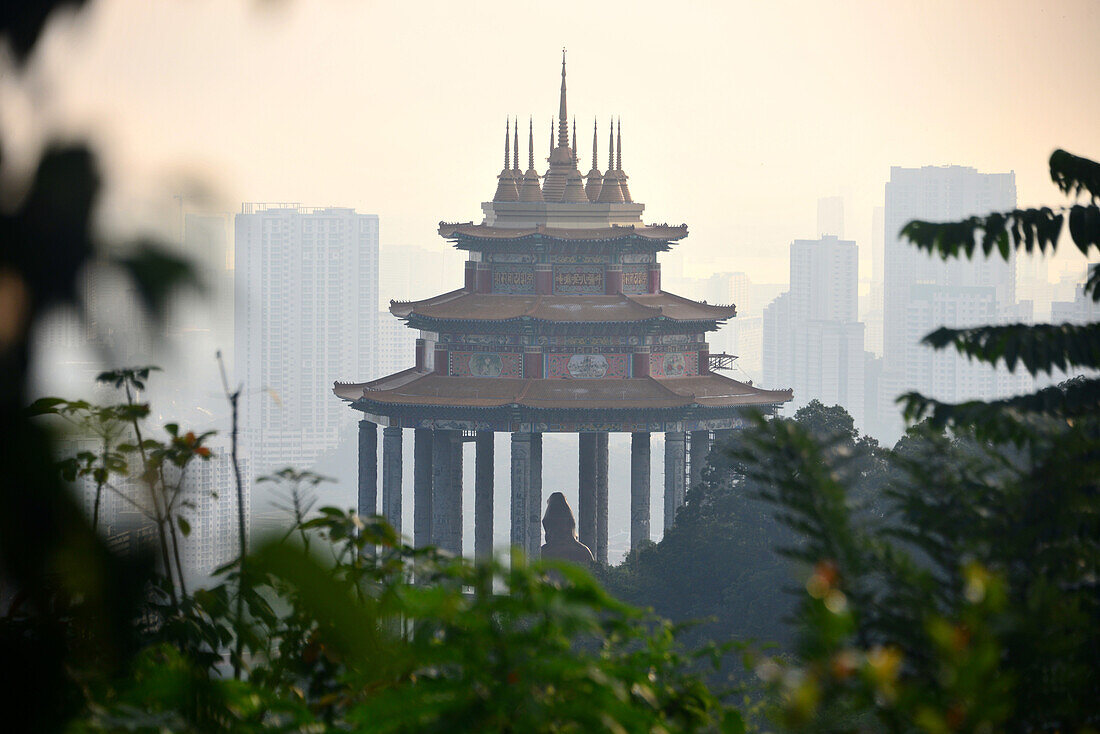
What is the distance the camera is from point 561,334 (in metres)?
38.6

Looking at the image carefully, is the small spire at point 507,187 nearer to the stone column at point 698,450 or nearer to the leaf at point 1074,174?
the stone column at point 698,450

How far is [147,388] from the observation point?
292 centimetres

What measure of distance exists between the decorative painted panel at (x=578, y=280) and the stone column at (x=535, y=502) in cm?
431

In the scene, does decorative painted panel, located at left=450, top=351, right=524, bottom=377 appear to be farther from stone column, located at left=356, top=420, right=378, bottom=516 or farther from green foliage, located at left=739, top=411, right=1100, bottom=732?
green foliage, located at left=739, top=411, right=1100, bottom=732

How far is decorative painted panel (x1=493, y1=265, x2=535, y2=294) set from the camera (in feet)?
131

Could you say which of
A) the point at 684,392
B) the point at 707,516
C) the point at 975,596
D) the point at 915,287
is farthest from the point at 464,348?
the point at 915,287

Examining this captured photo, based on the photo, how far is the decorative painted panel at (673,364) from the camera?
39.1m

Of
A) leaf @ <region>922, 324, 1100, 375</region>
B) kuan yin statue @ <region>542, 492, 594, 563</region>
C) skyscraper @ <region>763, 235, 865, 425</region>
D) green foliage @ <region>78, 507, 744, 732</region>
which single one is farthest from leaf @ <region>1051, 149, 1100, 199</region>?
skyscraper @ <region>763, 235, 865, 425</region>

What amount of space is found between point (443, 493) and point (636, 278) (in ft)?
26.1

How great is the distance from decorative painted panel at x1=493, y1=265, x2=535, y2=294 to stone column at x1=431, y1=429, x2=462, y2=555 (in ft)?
14.8

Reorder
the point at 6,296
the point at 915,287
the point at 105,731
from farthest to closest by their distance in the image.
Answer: the point at 915,287
the point at 105,731
the point at 6,296

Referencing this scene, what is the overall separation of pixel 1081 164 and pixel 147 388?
7.80 meters

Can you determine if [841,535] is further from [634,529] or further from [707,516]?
[634,529]

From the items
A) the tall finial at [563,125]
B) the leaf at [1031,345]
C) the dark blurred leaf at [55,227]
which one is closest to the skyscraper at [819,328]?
the tall finial at [563,125]
